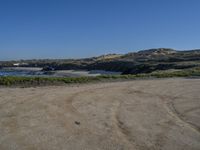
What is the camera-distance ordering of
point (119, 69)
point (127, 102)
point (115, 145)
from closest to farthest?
point (115, 145)
point (127, 102)
point (119, 69)

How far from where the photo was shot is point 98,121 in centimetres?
1516

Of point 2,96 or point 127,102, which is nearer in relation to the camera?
point 127,102

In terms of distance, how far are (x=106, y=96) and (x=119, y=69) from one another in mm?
80836

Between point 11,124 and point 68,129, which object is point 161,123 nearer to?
point 68,129

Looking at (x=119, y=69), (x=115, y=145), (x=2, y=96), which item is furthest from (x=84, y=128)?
(x=119, y=69)

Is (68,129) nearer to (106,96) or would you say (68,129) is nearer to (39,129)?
(39,129)

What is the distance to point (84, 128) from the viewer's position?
13.9m

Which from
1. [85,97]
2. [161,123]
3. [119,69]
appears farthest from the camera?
[119,69]

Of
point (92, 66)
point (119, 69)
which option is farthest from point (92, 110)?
point (92, 66)

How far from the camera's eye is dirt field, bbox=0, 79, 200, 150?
1186 cm

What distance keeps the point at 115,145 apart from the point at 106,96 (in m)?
11.3

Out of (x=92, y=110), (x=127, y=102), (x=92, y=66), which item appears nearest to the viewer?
(x=92, y=110)

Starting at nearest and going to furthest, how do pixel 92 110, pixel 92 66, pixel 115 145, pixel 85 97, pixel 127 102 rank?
pixel 115 145
pixel 92 110
pixel 127 102
pixel 85 97
pixel 92 66

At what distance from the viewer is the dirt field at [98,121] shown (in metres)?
11.9
